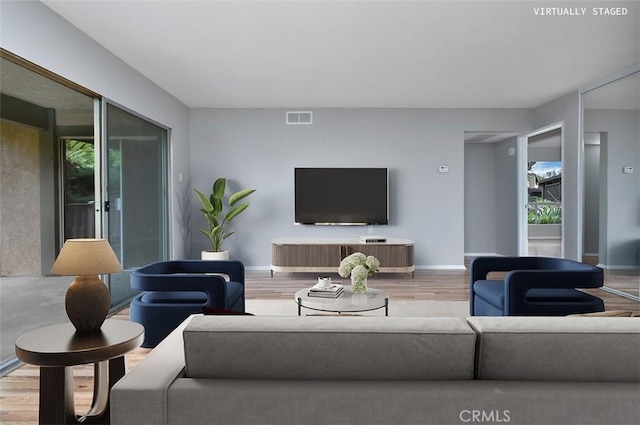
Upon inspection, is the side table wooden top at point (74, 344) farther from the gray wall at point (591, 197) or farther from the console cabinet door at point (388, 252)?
the gray wall at point (591, 197)

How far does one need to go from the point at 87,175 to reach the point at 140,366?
3.28 m

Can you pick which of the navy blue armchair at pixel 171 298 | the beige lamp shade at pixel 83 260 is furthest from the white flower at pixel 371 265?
the beige lamp shade at pixel 83 260

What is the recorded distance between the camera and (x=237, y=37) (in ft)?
12.9

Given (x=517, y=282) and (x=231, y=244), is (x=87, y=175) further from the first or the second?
(x=517, y=282)

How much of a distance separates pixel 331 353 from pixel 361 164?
569 centimetres

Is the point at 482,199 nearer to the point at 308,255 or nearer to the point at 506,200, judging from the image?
the point at 506,200

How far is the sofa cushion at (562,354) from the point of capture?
1.21 metres

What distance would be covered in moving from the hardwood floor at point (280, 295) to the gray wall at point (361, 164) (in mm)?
607

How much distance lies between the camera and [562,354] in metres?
1.21

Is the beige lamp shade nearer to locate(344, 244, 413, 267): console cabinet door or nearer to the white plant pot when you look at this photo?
locate(344, 244, 413, 267): console cabinet door

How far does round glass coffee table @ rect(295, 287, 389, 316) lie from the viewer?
2845mm

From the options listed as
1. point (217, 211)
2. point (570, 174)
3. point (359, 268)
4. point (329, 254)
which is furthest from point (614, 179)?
point (217, 211)

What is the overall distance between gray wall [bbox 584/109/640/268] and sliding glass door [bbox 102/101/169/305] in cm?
562

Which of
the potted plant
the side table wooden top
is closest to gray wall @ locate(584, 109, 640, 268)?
the potted plant
